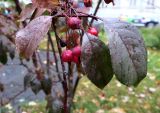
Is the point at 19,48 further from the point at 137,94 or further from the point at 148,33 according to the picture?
the point at 148,33

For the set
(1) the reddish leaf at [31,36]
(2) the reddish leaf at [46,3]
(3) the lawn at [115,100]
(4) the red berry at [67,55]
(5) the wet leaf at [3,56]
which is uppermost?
(2) the reddish leaf at [46,3]

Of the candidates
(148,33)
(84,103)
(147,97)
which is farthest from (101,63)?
(148,33)

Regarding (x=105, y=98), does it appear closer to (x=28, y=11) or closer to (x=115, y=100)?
(x=115, y=100)

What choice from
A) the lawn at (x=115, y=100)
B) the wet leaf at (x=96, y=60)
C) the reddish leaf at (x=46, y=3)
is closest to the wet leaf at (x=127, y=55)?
the wet leaf at (x=96, y=60)

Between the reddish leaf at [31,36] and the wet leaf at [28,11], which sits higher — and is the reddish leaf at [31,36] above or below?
above

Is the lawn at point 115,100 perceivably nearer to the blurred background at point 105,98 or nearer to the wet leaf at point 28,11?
the blurred background at point 105,98

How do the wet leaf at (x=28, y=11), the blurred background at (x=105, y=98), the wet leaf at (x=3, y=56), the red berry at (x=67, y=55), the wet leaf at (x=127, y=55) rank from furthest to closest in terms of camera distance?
the blurred background at (x=105, y=98) < the wet leaf at (x=3, y=56) < the wet leaf at (x=28, y=11) < the red berry at (x=67, y=55) < the wet leaf at (x=127, y=55)

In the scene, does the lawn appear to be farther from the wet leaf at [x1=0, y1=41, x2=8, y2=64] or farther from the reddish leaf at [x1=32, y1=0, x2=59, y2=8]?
the reddish leaf at [x1=32, y1=0, x2=59, y2=8]

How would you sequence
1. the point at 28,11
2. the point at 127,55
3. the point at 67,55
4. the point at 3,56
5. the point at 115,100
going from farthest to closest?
the point at 115,100 < the point at 3,56 < the point at 28,11 < the point at 67,55 < the point at 127,55

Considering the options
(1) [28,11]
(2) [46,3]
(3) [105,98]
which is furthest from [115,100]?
(2) [46,3]
